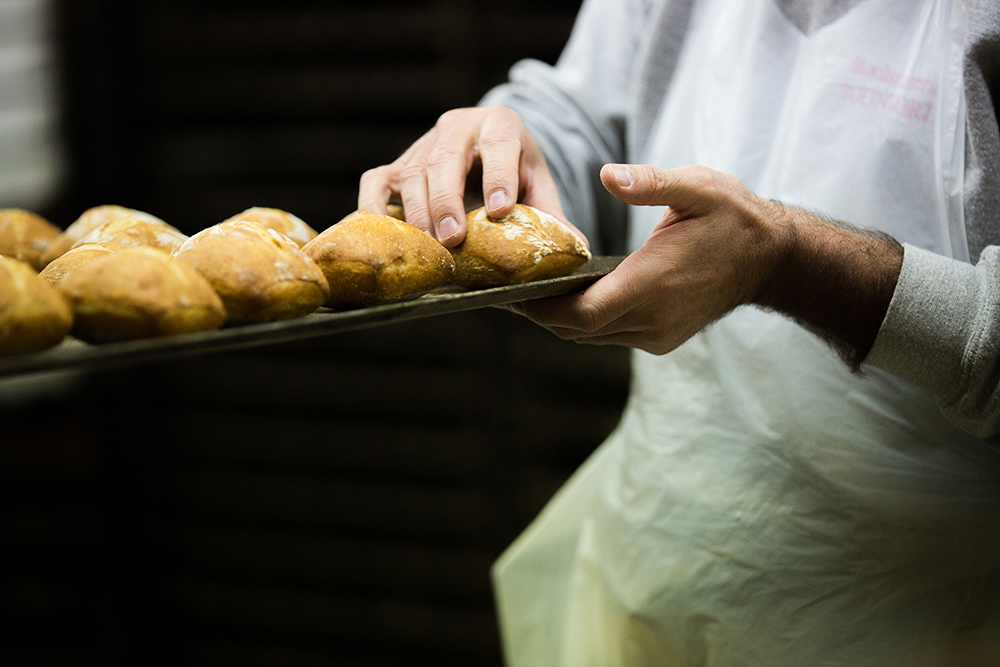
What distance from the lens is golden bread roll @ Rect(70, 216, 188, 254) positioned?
74 cm

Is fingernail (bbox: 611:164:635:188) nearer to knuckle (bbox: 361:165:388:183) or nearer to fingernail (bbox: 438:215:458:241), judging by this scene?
fingernail (bbox: 438:215:458:241)

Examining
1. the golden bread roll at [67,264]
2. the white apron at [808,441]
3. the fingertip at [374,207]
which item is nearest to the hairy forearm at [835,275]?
the white apron at [808,441]

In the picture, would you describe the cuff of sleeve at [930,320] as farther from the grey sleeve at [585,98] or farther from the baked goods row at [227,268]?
the grey sleeve at [585,98]

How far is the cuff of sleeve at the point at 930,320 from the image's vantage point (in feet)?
2.40

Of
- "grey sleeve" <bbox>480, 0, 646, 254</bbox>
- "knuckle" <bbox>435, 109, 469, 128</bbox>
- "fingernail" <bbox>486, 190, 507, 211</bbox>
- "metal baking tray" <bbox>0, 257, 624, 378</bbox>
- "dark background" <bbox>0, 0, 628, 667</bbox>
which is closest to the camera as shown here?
"metal baking tray" <bbox>0, 257, 624, 378</bbox>

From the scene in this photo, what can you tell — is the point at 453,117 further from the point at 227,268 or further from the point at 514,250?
the point at 227,268

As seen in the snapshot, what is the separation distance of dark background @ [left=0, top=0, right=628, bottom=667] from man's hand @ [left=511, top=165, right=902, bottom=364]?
106cm

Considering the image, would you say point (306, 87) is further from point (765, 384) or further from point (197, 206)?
point (765, 384)

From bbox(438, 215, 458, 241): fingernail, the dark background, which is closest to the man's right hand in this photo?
bbox(438, 215, 458, 241): fingernail

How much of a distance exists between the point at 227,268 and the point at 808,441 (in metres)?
0.76

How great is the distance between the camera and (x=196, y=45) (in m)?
2.04

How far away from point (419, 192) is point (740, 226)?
0.38 meters

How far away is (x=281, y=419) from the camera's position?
7.11ft

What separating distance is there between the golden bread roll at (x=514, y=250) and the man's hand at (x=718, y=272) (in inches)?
1.8
